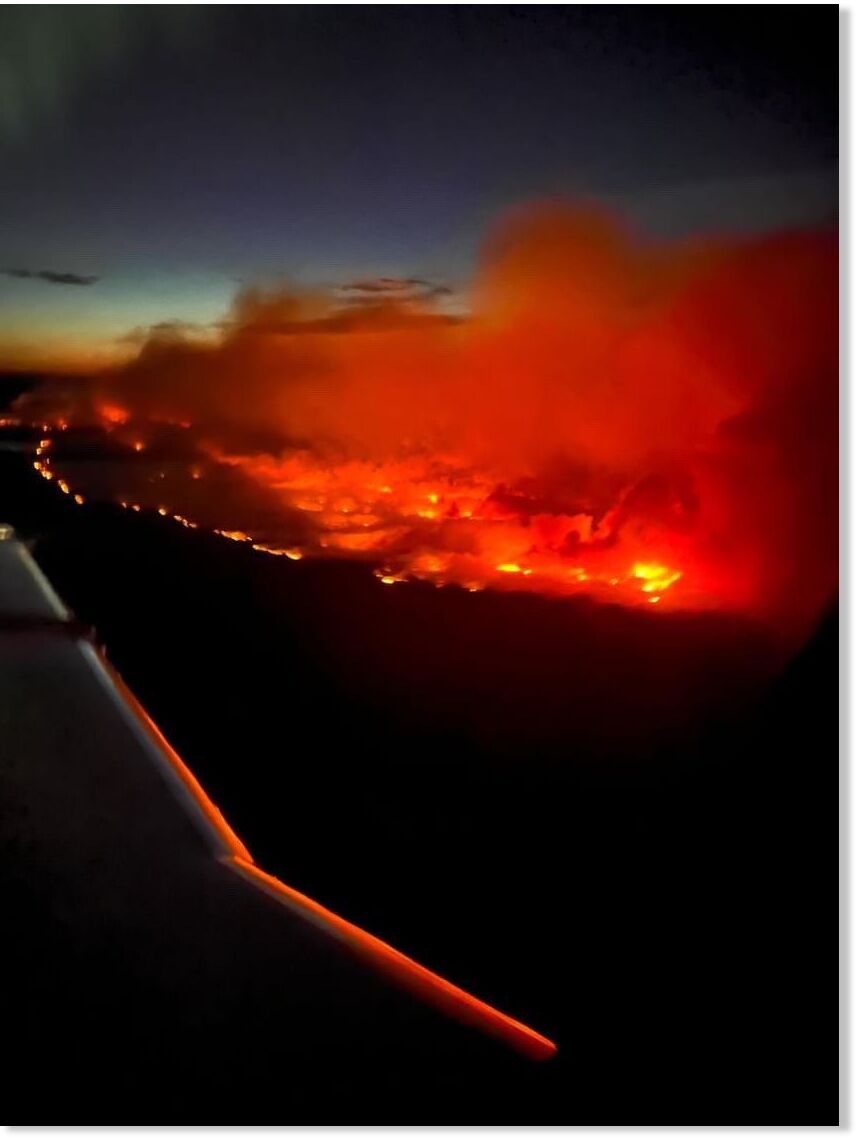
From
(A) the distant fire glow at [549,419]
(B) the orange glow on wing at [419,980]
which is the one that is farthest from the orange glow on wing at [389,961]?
(A) the distant fire glow at [549,419]

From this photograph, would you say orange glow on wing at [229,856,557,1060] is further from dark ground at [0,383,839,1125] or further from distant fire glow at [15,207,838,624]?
distant fire glow at [15,207,838,624]

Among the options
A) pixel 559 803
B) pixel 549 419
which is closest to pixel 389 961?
pixel 559 803

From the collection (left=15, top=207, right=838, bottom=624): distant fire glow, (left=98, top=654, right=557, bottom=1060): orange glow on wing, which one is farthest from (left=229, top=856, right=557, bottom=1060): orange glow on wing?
(left=15, top=207, right=838, bottom=624): distant fire glow

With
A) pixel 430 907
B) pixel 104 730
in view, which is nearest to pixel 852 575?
pixel 430 907

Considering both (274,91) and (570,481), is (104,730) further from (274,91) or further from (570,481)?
(274,91)

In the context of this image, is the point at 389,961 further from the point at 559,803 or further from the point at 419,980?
the point at 559,803

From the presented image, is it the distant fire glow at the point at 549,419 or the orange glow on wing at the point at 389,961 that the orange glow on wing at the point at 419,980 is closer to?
the orange glow on wing at the point at 389,961

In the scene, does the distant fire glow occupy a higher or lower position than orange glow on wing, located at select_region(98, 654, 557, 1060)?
higher
